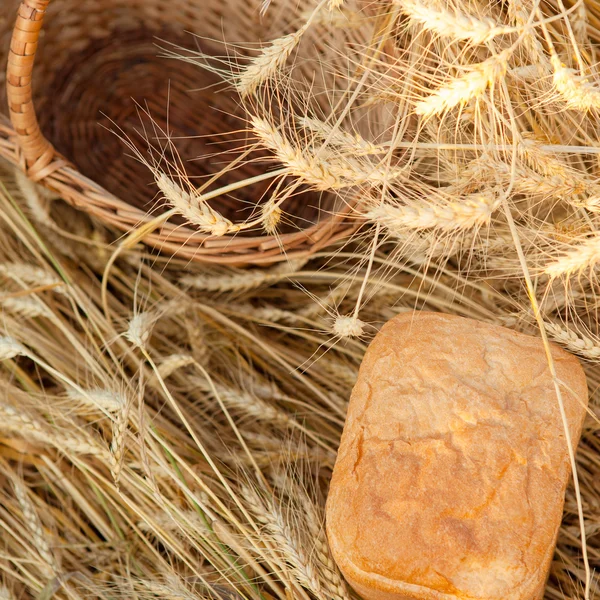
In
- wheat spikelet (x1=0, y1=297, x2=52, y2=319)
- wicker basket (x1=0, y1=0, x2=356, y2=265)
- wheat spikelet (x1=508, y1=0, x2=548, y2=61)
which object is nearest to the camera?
wheat spikelet (x1=508, y1=0, x2=548, y2=61)

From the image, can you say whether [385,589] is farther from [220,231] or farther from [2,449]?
[2,449]

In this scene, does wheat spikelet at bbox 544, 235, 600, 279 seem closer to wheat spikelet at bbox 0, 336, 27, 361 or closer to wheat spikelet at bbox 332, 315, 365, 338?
wheat spikelet at bbox 332, 315, 365, 338

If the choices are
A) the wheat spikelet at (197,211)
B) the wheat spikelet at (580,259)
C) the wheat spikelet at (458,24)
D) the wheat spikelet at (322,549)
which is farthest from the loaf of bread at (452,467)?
the wheat spikelet at (458,24)

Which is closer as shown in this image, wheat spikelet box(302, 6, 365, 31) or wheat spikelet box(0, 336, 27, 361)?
wheat spikelet box(0, 336, 27, 361)

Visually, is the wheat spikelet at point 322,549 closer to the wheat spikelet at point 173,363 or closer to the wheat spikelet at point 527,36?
the wheat spikelet at point 173,363

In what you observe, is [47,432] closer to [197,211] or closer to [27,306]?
[27,306]

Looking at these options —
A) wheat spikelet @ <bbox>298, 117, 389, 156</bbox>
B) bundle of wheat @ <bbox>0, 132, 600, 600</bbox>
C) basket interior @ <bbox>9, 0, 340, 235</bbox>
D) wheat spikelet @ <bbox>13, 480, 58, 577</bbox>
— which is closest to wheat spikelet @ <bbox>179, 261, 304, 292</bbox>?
bundle of wheat @ <bbox>0, 132, 600, 600</bbox>

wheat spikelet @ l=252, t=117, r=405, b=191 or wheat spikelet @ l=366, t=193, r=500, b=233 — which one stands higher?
wheat spikelet @ l=252, t=117, r=405, b=191
